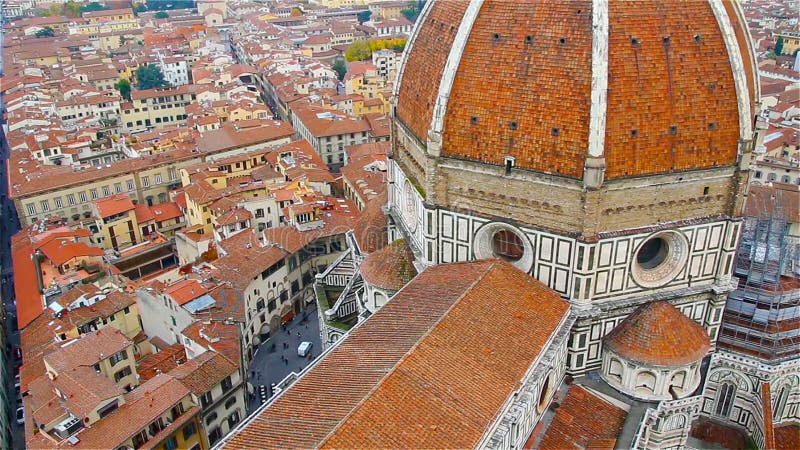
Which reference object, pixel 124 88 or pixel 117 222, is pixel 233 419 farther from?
pixel 124 88

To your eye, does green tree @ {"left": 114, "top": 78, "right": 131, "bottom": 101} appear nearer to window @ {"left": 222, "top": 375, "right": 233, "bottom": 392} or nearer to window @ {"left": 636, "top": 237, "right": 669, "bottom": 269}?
window @ {"left": 222, "top": 375, "right": 233, "bottom": 392}

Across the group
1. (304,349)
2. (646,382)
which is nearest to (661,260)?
(646,382)

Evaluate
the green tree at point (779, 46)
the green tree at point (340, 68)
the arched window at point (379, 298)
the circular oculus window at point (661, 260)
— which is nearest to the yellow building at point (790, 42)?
the green tree at point (779, 46)

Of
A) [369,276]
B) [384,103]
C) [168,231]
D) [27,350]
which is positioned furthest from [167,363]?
[384,103]

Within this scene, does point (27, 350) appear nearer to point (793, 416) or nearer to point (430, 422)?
point (430, 422)

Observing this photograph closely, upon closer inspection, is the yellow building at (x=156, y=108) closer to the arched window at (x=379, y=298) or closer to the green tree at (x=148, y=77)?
the green tree at (x=148, y=77)

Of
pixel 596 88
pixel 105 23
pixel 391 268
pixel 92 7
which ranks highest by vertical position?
pixel 596 88
